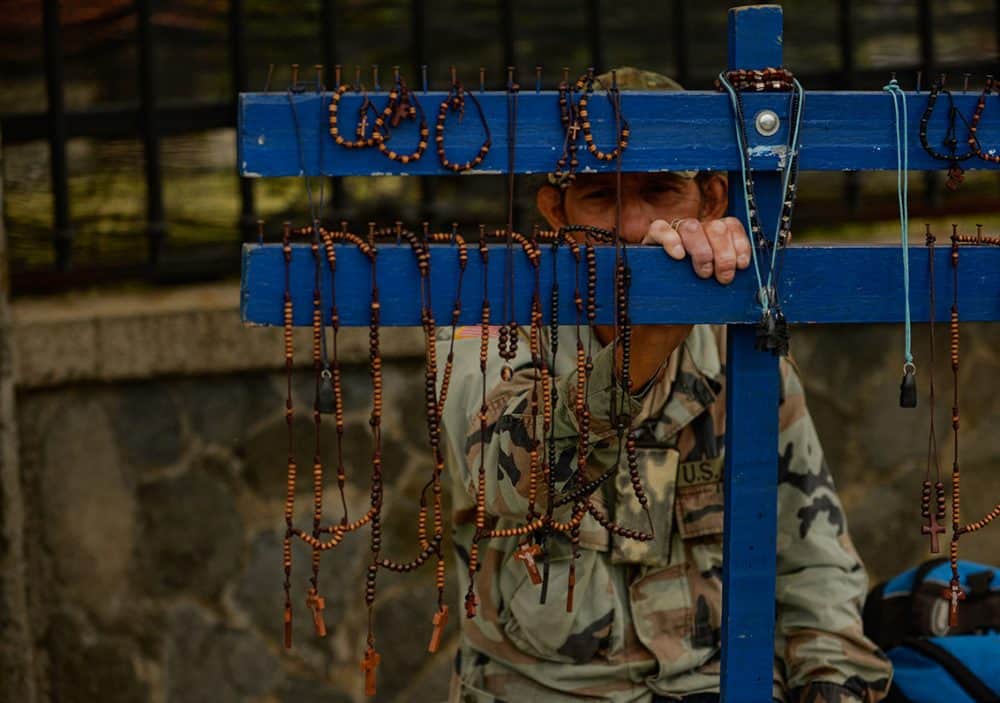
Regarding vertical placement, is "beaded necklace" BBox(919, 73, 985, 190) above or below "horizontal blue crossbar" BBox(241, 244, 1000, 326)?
above

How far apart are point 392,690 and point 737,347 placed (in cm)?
214

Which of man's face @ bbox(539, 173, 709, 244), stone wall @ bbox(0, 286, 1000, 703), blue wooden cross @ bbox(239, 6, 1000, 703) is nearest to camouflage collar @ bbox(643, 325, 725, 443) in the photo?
man's face @ bbox(539, 173, 709, 244)

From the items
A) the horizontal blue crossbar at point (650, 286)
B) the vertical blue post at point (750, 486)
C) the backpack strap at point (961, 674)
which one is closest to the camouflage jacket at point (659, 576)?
the backpack strap at point (961, 674)

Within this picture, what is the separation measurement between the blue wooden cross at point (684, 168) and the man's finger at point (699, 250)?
2 centimetres

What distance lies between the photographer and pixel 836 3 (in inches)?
173

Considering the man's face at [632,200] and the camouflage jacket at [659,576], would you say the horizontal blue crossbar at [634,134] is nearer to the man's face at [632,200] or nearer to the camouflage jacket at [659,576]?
the man's face at [632,200]

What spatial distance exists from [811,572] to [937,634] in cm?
46

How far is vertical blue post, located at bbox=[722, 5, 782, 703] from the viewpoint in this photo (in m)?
2.03

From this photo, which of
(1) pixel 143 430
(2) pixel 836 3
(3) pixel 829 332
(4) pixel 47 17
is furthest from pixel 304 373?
(2) pixel 836 3

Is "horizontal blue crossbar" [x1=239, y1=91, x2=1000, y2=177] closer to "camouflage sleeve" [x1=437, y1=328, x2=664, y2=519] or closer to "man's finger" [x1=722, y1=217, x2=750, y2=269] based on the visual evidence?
"man's finger" [x1=722, y1=217, x2=750, y2=269]

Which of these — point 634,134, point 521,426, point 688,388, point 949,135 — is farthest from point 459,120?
point 688,388

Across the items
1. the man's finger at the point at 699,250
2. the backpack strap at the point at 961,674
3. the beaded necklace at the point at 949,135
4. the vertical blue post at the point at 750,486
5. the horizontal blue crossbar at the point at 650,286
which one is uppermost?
the beaded necklace at the point at 949,135

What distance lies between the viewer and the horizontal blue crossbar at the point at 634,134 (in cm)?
191

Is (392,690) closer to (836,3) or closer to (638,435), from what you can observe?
(638,435)
